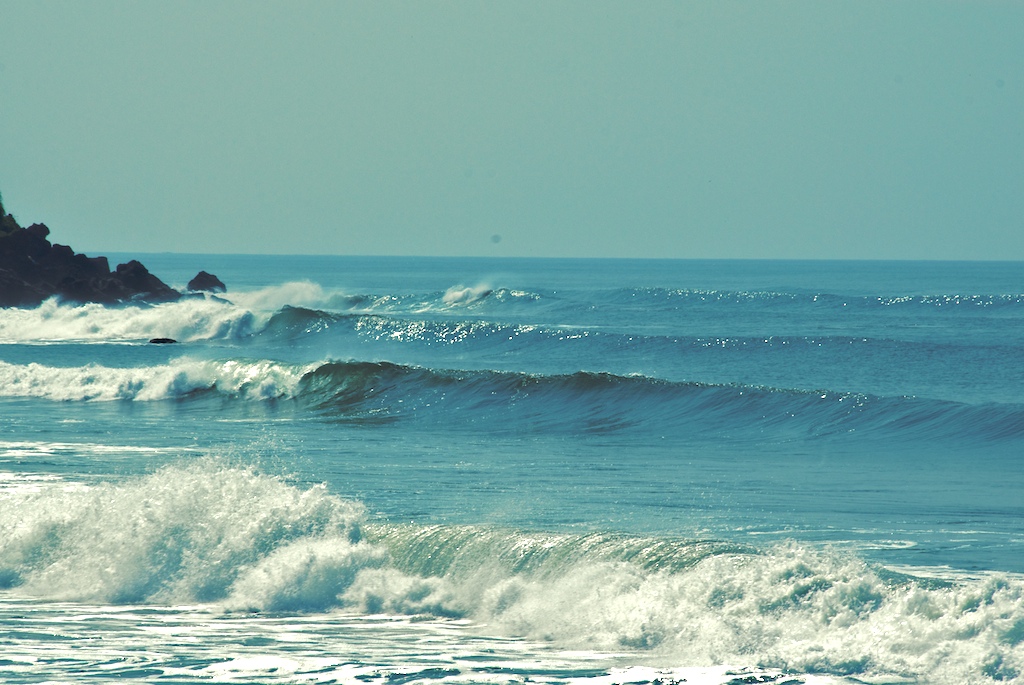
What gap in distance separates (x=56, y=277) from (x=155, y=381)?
32.4 meters

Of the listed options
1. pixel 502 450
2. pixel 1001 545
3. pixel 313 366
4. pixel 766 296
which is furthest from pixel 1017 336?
pixel 1001 545

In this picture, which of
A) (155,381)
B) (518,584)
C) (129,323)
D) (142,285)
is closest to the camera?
(518,584)

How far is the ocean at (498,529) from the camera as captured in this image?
8789 millimetres

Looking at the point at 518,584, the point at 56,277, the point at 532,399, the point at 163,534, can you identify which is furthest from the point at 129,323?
the point at 518,584

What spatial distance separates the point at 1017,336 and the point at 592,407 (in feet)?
89.0

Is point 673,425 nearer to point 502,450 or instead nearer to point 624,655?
point 502,450

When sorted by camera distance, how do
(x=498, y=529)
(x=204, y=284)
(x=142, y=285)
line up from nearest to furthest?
(x=498, y=529), (x=142, y=285), (x=204, y=284)

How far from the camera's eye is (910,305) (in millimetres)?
64688

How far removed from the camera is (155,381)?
2923cm

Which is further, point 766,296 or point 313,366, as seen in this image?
point 766,296

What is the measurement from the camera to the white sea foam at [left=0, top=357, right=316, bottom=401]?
28.7 meters

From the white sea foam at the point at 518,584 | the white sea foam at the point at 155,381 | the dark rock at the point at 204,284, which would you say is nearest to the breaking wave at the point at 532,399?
the white sea foam at the point at 155,381

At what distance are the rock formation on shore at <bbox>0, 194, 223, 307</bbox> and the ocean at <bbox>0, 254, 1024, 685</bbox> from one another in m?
27.8

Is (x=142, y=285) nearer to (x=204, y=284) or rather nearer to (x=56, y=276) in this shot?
(x=56, y=276)
